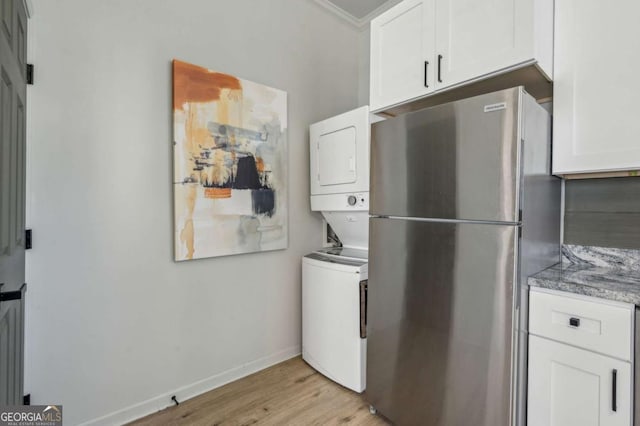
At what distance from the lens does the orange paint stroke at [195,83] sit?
6.11ft

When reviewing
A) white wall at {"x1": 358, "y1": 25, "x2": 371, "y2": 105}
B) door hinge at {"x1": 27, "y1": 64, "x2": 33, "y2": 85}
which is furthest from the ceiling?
door hinge at {"x1": 27, "y1": 64, "x2": 33, "y2": 85}

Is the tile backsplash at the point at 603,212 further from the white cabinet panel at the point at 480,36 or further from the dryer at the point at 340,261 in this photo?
the dryer at the point at 340,261

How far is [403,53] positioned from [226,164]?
1.32 meters

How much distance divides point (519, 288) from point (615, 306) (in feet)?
0.97

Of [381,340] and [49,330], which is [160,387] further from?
[381,340]

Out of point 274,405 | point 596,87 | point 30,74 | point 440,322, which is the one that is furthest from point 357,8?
point 274,405

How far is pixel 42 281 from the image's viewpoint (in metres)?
1.50

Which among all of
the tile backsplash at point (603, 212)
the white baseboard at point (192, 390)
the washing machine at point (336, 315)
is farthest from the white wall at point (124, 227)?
the tile backsplash at point (603, 212)

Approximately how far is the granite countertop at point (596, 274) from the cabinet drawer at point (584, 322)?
34mm

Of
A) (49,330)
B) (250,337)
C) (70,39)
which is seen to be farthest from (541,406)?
(70,39)

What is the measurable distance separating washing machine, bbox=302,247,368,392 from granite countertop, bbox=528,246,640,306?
1005mm

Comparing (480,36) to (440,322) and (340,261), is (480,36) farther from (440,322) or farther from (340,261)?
(340,261)

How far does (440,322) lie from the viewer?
145 centimetres

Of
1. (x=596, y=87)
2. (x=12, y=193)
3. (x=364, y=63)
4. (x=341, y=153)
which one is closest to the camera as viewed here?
(x=12, y=193)
